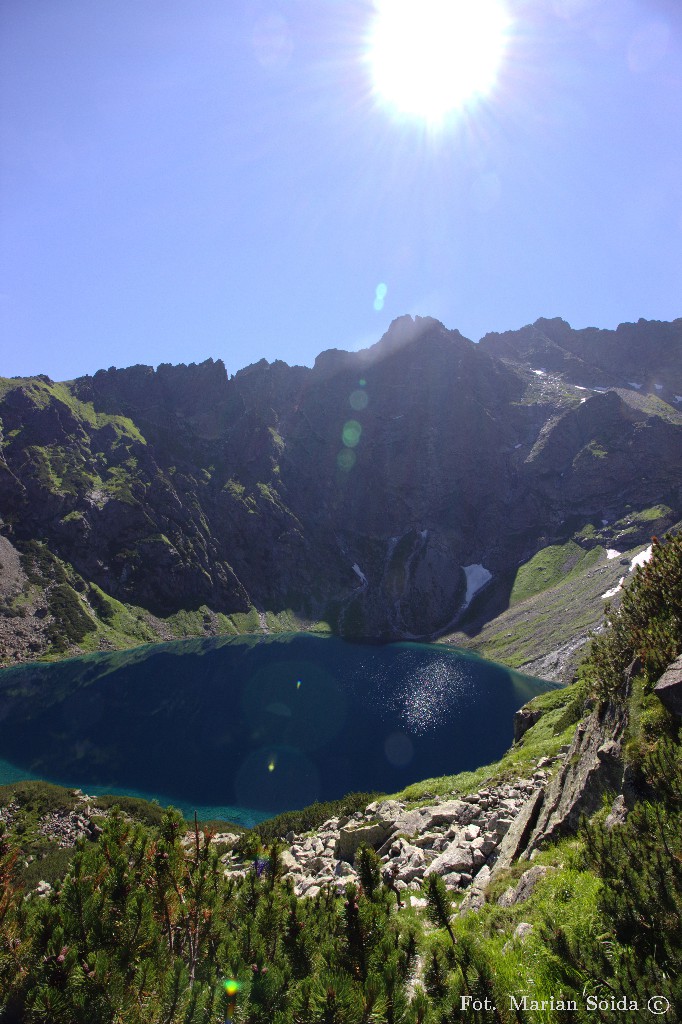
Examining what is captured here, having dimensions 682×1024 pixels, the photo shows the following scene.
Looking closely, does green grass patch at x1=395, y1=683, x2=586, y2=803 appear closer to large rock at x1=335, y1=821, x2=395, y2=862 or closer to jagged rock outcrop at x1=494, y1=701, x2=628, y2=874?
large rock at x1=335, y1=821, x2=395, y2=862

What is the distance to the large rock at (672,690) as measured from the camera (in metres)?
7.88

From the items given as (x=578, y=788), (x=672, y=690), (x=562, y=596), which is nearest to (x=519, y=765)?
(x=578, y=788)

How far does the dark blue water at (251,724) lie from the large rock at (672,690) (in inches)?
1881

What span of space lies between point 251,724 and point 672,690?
77.4 meters

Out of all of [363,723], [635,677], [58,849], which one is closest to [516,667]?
[363,723]

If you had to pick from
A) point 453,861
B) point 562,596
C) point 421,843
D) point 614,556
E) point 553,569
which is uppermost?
point 453,861

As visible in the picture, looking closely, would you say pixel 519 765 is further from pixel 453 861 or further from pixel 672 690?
pixel 672 690

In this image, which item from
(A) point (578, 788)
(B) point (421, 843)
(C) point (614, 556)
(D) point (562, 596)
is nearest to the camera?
(A) point (578, 788)

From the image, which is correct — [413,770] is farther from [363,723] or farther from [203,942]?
[203,942]

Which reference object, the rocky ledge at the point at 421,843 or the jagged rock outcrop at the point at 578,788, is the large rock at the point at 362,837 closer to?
the rocky ledge at the point at 421,843

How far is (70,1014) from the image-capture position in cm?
356

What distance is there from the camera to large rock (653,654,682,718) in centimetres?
788

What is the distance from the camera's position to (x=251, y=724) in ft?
246

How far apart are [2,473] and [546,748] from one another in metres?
207
